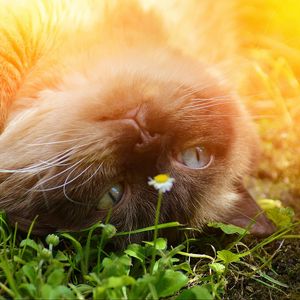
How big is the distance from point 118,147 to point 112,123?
101 mm

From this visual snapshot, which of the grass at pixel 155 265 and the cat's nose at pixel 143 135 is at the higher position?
the cat's nose at pixel 143 135

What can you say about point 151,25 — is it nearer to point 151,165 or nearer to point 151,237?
point 151,165

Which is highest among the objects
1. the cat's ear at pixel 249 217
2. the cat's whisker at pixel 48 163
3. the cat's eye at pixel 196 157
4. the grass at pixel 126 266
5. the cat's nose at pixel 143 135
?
the cat's nose at pixel 143 135

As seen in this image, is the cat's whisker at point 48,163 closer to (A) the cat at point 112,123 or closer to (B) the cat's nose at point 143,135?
(A) the cat at point 112,123

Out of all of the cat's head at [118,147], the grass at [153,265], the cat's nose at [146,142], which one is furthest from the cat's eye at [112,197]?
the cat's nose at [146,142]

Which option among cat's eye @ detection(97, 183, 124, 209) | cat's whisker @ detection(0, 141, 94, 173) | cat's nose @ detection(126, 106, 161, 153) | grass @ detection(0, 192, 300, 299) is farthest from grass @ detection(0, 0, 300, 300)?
cat's nose @ detection(126, 106, 161, 153)

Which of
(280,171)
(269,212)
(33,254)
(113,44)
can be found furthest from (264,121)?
(33,254)

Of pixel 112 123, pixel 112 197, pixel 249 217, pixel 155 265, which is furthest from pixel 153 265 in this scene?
pixel 249 217

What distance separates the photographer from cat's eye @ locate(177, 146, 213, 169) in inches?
93.1

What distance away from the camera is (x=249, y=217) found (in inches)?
101

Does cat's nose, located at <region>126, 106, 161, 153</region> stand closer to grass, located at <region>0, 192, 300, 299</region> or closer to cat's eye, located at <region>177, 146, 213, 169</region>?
cat's eye, located at <region>177, 146, 213, 169</region>

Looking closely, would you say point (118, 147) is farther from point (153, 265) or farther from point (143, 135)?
point (153, 265)

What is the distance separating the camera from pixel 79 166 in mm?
2184

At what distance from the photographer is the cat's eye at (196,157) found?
2365 millimetres
